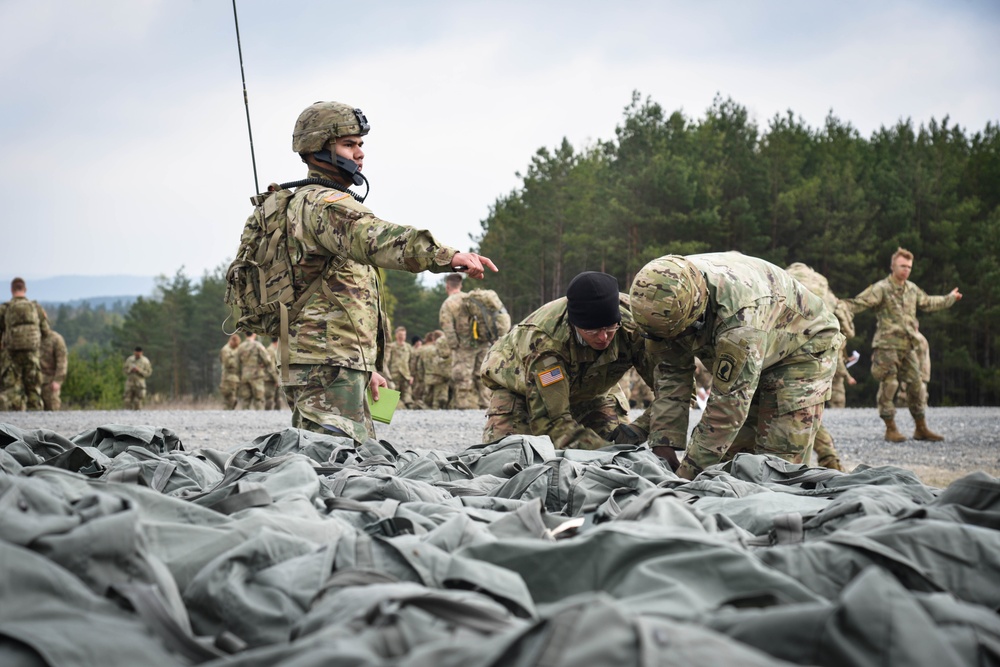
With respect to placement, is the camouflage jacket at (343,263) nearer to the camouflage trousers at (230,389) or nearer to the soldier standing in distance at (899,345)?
the soldier standing in distance at (899,345)

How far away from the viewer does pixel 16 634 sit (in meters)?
1.48

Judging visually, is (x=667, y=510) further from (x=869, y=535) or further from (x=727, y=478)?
(x=727, y=478)

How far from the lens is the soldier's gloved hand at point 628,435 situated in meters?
5.61

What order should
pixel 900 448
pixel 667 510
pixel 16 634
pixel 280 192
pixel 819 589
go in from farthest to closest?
1. pixel 900 448
2. pixel 280 192
3. pixel 667 510
4. pixel 819 589
5. pixel 16 634

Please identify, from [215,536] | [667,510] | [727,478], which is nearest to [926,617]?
[667,510]

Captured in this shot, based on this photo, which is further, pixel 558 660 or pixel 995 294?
pixel 995 294

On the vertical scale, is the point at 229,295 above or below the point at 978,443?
above

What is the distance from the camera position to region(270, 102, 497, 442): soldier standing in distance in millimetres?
4234

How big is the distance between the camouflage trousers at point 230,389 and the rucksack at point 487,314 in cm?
753

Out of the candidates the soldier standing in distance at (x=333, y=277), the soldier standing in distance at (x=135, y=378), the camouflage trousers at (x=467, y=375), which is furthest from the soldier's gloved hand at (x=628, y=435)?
the soldier standing in distance at (x=135, y=378)

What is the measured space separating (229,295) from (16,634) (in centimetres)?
338

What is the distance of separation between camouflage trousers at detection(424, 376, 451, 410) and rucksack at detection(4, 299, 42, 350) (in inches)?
396

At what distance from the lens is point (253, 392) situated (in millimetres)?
21812

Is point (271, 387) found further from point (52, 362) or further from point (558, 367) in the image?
point (558, 367)
